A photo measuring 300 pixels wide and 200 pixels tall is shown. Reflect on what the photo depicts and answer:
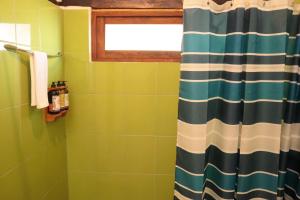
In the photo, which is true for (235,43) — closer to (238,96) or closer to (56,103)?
(238,96)

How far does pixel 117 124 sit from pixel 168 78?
0.56 m

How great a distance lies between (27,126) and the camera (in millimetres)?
1423

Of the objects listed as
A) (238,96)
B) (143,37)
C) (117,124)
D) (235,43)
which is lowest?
(117,124)

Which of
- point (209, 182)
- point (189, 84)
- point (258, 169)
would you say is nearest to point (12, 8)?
point (189, 84)

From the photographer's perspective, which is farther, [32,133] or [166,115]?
[166,115]

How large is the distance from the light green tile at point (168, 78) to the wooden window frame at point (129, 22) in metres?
0.08

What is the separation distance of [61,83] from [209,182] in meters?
1.22

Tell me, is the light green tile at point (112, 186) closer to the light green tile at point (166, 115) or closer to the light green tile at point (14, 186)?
the light green tile at point (166, 115)

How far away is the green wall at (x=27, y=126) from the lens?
122 centimetres

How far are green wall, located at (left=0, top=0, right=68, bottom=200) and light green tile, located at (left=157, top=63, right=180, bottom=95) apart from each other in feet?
2.55

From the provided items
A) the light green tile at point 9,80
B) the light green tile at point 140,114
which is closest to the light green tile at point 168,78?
the light green tile at point 140,114

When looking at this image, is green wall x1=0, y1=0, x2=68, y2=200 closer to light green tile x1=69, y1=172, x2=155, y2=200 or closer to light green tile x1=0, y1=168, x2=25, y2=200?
light green tile x1=0, y1=168, x2=25, y2=200

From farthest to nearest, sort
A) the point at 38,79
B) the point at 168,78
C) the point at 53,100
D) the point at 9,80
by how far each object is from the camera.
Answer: the point at 168,78 < the point at 53,100 < the point at 38,79 < the point at 9,80

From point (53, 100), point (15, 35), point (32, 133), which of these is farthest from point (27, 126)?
point (15, 35)
